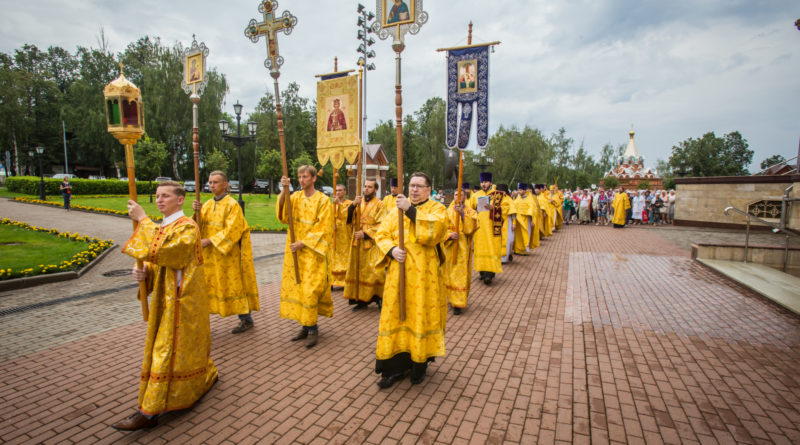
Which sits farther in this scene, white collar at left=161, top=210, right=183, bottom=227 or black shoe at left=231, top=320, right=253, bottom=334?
black shoe at left=231, top=320, right=253, bottom=334

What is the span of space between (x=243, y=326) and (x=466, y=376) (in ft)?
10.4

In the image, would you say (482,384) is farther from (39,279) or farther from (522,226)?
(39,279)

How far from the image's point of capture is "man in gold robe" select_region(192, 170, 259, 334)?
5.04 metres

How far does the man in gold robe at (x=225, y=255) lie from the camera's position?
5035mm

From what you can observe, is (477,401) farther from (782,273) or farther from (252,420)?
(782,273)

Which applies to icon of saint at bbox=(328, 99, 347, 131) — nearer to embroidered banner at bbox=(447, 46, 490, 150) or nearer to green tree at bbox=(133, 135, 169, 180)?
embroidered banner at bbox=(447, 46, 490, 150)

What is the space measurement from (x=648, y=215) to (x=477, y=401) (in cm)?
2336

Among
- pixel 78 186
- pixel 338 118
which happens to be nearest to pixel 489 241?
pixel 338 118

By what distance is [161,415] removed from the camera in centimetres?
337

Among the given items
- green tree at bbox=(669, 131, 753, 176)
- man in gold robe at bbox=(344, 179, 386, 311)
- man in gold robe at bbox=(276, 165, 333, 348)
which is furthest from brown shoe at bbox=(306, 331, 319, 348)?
green tree at bbox=(669, 131, 753, 176)

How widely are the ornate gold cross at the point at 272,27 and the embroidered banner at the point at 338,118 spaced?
41.7 inches

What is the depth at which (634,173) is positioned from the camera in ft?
152

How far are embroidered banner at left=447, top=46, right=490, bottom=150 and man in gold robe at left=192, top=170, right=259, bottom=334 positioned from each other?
11.4 feet

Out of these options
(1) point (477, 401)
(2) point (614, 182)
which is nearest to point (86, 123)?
(1) point (477, 401)
